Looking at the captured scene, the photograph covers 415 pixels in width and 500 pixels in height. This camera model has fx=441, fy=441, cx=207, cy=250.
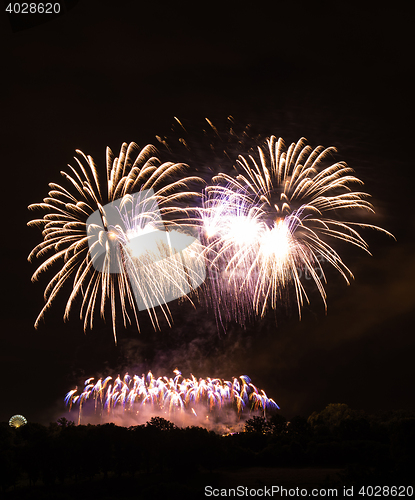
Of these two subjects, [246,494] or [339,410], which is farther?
[339,410]

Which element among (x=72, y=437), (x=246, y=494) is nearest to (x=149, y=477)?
(x=72, y=437)

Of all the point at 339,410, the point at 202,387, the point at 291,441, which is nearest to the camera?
the point at 291,441

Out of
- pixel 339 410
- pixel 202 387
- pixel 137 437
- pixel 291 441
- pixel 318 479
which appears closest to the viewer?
pixel 318 479

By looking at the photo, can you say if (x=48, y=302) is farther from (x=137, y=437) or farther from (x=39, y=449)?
(x=137, y=437)

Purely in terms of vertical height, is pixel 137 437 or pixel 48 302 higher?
pixel 48 302

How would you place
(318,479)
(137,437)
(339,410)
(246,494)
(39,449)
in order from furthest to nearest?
(339,410) < (137,437) < (39,449) < (318,479) < (246,494)

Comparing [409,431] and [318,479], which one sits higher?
[409,431]

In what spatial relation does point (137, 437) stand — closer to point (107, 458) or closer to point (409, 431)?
point (107, 458)

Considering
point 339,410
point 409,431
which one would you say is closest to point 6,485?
point 409,431

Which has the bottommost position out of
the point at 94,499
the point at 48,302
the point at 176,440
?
the point at 94,499
